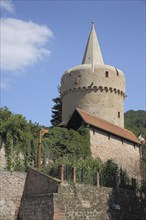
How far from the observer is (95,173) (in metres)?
23.9

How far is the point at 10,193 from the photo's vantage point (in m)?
21.9

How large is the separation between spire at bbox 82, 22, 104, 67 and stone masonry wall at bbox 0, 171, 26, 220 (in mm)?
20285

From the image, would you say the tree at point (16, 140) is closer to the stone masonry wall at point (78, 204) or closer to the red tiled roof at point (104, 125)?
the stone masonry wall at point (78, 204)

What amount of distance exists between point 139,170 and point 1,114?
654 inches

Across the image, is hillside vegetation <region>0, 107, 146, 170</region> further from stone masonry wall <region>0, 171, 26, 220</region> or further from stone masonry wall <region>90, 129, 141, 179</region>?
stone masonry wall <region>0, 171, 26, 220</region>

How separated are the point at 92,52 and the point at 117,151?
1190 centimetres

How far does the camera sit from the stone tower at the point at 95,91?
37.9m

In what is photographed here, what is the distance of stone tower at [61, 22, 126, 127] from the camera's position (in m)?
37.9

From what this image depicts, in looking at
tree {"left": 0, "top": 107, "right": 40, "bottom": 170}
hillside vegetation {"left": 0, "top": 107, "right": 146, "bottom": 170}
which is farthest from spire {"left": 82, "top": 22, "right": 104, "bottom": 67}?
tree {"left": 0, "top": 107, "right": 40, "bottom": 170}

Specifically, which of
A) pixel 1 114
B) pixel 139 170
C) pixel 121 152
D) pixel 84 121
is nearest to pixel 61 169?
pixel 1 114

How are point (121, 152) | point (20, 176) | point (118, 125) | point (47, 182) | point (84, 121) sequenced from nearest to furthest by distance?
point (47, 182)
point (20, 176)
point (84, 121)
point (121, 152)
point (118, 125)

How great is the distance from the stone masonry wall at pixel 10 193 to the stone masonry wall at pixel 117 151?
35.4 feet

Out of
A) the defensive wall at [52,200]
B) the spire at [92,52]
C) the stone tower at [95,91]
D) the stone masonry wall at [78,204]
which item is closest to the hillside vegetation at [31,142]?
the defensive wall at [52,200]

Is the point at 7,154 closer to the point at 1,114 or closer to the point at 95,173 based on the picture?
the point at 1,114
